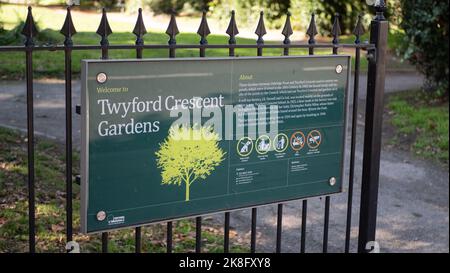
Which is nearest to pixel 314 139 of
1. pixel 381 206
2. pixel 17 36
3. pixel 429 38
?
pixel 381 206

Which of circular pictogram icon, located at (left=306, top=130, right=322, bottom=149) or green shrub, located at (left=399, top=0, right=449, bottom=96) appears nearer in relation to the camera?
circular pictogram icon, located at (left=306, top=130, right=322, bottom=149)

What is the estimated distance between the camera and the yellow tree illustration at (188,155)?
11.3ft

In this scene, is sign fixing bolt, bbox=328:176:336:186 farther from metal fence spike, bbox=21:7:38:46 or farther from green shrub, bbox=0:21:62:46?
green shrub, bbox=0:21:62:46

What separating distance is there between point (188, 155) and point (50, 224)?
7.37 feet

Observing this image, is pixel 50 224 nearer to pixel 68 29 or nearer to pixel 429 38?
pixel 68 29

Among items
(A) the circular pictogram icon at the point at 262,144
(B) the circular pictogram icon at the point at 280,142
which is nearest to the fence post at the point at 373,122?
(B) the circular pictogram icon at the point at 280,142

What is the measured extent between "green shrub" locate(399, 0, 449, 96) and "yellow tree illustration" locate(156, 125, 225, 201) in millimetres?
7463

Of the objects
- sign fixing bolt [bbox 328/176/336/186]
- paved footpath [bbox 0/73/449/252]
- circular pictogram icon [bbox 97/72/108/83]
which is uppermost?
circular pictogram icon [bbox 97/72/108/83]

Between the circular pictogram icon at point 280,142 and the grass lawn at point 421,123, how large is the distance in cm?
543

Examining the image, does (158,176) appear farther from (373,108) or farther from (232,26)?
(373,108)

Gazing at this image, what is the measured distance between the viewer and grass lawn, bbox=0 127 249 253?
5.08 meters

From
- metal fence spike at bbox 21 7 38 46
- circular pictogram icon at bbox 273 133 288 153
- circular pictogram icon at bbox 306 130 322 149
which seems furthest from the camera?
circular pictogram icon at bbox 306 130 322 149

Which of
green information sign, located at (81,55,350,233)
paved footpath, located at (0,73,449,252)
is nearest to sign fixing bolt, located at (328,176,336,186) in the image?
green information sign, located at (81,55,350,233)

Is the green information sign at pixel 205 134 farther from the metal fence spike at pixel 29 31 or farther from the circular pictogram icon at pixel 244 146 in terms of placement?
the metal fence spike at pixel 29 31
